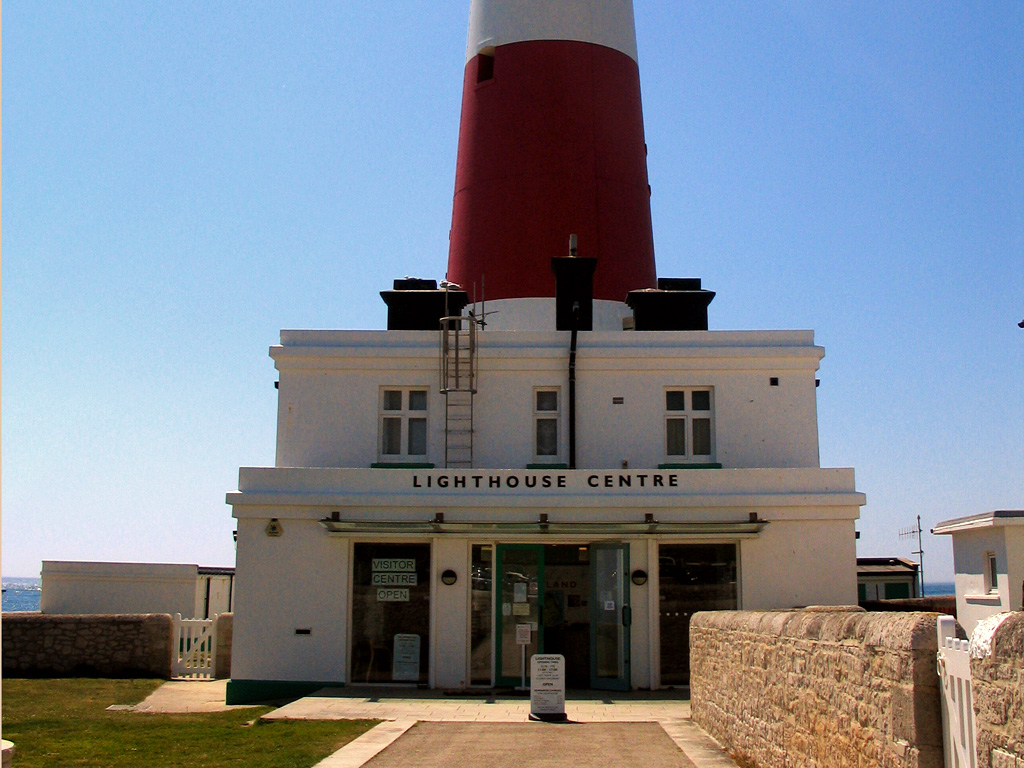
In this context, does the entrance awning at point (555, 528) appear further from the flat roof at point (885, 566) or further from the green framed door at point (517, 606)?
the flat roof at point (885, 566)

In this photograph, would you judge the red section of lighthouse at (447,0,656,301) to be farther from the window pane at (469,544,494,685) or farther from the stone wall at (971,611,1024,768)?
the stone wall at (971,611,1024,768)

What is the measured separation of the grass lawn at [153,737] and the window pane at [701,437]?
7473 millimetres

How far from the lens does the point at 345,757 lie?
9828 mm

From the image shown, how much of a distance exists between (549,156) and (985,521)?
9941mm

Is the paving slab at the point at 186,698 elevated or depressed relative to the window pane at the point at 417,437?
depressed

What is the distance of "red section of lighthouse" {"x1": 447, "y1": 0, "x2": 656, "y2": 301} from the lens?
2030 centimetres

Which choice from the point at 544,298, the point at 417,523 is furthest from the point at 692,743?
the point at 544,298

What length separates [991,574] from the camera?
Answer: 1777 cm

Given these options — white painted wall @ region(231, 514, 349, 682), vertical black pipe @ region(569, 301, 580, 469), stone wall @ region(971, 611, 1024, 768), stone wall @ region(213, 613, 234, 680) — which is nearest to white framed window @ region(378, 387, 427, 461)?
white painted wall @ region(231, 514, 349, 682)

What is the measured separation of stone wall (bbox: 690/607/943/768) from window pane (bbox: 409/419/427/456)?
7045mm

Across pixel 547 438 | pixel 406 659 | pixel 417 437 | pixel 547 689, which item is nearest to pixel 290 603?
pixel 406 659

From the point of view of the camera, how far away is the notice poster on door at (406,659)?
15656 mm

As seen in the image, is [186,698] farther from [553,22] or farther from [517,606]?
[553,22]

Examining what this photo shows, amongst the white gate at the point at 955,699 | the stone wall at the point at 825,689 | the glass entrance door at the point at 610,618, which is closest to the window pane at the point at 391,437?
the glass entrance door at the point at 610,618
